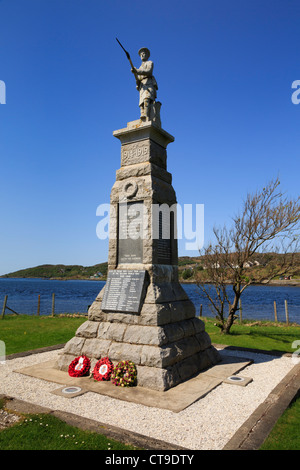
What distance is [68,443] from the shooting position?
410 centimetres

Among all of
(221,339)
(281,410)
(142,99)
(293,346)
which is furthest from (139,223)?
(293,346)

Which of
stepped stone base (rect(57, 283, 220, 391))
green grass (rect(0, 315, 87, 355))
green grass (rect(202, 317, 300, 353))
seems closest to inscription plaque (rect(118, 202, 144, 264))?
stepped stone base (rect(57, 283, 220, 391))

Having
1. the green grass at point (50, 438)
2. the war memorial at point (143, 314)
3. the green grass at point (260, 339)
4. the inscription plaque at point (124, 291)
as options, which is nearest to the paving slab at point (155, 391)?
the war memorial at point (143, 314)

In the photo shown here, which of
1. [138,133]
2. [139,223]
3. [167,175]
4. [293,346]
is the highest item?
[138,133]

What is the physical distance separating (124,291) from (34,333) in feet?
22.6

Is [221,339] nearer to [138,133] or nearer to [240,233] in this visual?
[240,233]

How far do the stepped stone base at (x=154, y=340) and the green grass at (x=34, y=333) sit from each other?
350 centimetres

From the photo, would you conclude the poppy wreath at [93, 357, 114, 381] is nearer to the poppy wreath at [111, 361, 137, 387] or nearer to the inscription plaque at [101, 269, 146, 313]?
the poppy wreath at [111, 361, 137, 387]

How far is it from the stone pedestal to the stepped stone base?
2cm

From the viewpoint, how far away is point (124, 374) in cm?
659

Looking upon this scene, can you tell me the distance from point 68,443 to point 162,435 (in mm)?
1302

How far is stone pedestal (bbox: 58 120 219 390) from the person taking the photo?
6.82 m

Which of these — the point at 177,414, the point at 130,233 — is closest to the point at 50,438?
the point at 177,414

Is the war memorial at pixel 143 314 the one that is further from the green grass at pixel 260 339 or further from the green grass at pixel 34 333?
the green grass at pixel 34 333
